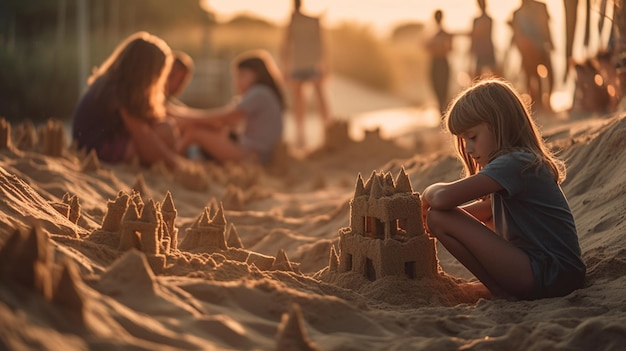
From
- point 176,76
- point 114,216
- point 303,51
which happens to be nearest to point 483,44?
point 303,51

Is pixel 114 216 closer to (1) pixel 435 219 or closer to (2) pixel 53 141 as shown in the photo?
(1) pixel 435 219

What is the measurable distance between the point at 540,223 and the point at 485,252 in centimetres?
28

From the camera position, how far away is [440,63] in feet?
44.0

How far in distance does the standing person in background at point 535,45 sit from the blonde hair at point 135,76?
3582mm

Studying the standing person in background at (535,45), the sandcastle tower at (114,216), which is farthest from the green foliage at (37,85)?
the sandcastle tower at (114,216)

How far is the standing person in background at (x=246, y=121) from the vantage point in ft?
32.9

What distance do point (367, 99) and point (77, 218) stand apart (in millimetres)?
27279

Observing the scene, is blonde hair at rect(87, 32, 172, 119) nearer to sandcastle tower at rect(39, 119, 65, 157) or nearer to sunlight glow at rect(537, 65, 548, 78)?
sandcastle tower at rect(39, 119, 65, 157)

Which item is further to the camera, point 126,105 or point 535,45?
point 535,45

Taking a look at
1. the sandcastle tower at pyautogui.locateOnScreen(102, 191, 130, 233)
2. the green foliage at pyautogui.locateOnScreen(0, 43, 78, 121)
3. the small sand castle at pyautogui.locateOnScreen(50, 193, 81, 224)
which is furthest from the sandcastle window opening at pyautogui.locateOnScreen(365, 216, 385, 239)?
the green foliage at pyautogui.locateOnScreen(0, 43, 78, 121)

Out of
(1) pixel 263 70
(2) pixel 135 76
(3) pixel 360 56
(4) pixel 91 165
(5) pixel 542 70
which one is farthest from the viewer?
(3) pixel 360 56

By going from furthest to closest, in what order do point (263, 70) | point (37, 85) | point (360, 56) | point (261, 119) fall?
point (360, 56)
point (37, 85)
point (263, 70)
point (261, 119)

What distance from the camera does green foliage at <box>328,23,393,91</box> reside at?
108 ft

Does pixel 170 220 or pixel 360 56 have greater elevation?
pixel 360 56
